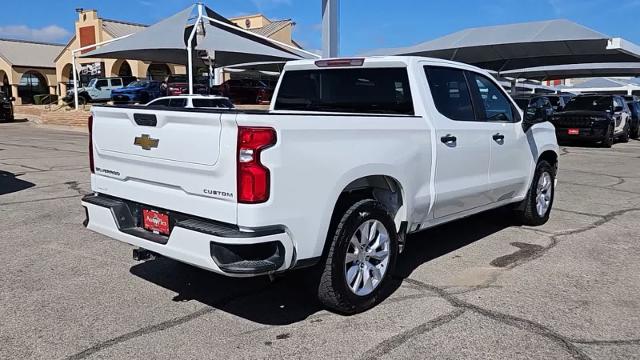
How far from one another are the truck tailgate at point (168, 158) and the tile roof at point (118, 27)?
1856 inches

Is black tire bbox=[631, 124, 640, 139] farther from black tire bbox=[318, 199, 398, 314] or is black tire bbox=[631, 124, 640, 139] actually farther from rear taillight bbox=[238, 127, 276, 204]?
rear taillight bbox=[238, 127, 276, 204]

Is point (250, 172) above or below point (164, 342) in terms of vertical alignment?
above

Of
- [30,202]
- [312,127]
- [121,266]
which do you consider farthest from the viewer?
[30,202]

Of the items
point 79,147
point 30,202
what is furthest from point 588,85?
point 30,202

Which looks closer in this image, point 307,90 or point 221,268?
point 221,268

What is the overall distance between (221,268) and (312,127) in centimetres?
106

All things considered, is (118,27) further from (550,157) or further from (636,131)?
(550,157)

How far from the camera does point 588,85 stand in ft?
218

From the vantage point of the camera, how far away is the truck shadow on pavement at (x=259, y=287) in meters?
4.30

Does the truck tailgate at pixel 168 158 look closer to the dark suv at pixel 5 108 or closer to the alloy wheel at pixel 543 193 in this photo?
the alloy wheel at pixel 543 193

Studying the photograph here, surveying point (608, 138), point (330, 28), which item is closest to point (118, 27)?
point (330, 28)

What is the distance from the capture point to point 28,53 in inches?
2267

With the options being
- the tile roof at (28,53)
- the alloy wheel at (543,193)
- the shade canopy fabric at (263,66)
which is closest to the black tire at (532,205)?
the alloy wheel at (543,193)

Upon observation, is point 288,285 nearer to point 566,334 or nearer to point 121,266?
point 121,266
